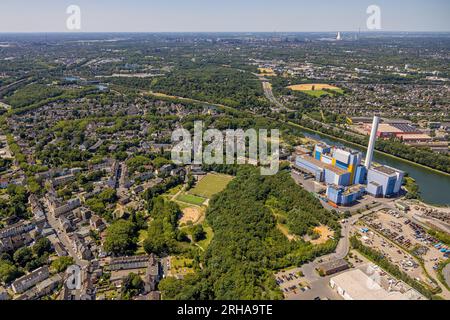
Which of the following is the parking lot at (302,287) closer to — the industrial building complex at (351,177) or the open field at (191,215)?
the open field at (191,215)

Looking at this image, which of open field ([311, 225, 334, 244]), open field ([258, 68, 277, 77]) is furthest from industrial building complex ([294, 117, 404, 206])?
open field ([258, 68, 277, 77])

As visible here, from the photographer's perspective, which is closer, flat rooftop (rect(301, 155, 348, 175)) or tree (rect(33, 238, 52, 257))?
tree (rect(33, 238, 52, 257))

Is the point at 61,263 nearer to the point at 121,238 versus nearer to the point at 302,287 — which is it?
the point at 121,238

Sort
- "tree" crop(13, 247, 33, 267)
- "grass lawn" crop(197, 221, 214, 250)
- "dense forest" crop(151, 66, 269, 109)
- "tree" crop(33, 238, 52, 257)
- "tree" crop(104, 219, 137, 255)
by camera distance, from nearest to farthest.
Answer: "tree" crop(13, 247, 33, 267)
"tree" crop(33, 238, 52, 257)
"tree" crop(104, 219, 137, 255)
"grass lawn" crop(197, 221, 214, 250)
"dense forest" crop(151, 66, 269, 109)

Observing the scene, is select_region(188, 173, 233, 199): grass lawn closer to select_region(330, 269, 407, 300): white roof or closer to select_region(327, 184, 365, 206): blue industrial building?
select_region(327, 184, 365, 206): blue industrial building
